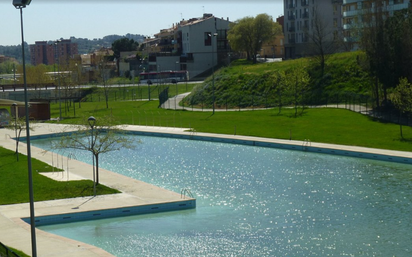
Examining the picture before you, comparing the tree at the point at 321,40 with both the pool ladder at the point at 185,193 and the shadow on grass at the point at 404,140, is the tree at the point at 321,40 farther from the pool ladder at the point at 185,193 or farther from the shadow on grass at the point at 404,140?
the pool ladder at the point at 185,193

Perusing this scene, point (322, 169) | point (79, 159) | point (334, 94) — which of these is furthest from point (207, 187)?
point (334, 94)

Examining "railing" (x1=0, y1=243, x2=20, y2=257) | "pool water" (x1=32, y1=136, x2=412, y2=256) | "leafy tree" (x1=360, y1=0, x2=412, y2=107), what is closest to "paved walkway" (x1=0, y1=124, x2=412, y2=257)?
"pool water" (x1=32, y1=136, x2=412, y2=256)

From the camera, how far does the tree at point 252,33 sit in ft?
324

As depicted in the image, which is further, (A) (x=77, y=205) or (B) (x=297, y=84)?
(B) (x=297, y=84)

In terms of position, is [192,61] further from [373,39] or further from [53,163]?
[53,163]

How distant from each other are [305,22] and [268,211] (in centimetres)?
7702

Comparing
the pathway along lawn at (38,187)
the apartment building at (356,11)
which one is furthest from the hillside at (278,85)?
the pathway along lawn at (38,187)

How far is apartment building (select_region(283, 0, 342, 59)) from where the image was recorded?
9644cm

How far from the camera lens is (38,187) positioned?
29.9m

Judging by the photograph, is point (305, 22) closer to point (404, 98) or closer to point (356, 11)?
point (356, 11)

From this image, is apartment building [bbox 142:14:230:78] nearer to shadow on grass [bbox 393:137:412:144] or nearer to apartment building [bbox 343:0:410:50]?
apartment building [bbox 343:0:410:50]

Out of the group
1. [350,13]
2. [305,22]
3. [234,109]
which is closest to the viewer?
[234,109]

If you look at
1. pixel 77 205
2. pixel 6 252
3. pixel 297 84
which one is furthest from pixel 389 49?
pixel 6 252

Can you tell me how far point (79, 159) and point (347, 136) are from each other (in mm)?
20185
